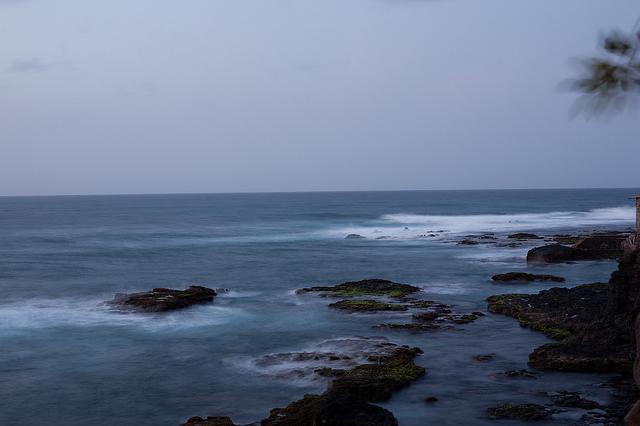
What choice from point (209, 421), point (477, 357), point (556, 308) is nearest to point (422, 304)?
point (556, 308)

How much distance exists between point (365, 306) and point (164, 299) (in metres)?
10.7

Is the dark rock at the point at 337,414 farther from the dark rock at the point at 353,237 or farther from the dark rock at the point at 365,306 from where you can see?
the dark rock at the point at 353,237

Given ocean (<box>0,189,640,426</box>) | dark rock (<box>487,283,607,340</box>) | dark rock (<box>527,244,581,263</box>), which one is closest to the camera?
ocean (<box>0,189,640,426</box>)

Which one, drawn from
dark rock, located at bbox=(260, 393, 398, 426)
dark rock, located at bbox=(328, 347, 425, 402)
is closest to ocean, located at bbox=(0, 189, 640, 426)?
dark rock, located at bbox=(328, 347, 425, 402)

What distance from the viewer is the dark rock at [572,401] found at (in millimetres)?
18062

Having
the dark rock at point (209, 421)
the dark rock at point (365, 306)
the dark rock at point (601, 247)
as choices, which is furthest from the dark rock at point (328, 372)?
the dark rock at point (601, 247)

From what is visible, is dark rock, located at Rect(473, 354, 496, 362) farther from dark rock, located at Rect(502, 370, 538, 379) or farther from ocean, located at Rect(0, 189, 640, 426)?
dark rock, located at Rect(502, 370, 538, 379)

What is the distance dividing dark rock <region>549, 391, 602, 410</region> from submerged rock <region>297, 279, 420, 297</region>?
1813 cm

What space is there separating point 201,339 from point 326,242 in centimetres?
4707

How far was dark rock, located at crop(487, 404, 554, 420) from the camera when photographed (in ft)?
57.1

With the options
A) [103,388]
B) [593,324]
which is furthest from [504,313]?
[103,388]

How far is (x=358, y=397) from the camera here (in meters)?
19.0

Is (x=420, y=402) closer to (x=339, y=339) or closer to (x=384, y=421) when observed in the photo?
(x=384, y=421)

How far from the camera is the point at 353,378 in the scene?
20250 millimetres
